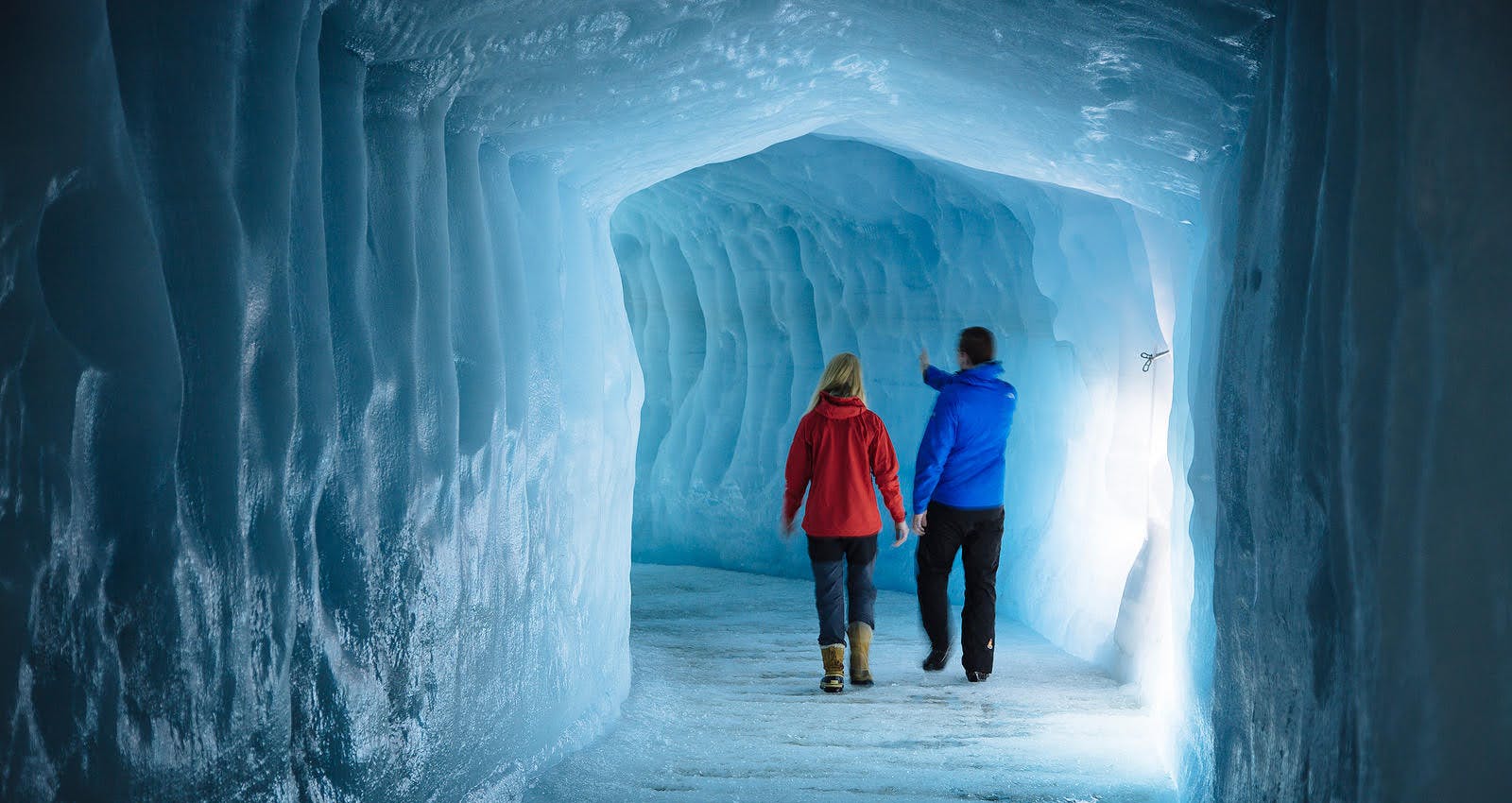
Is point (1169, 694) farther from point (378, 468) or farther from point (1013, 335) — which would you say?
point (1013, 335)

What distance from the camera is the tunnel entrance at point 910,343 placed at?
6562mm

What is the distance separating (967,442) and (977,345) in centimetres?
45

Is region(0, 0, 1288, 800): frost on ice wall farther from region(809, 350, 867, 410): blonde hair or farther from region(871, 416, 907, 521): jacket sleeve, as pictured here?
region(871, 416, 907, 521): jacket sleeve

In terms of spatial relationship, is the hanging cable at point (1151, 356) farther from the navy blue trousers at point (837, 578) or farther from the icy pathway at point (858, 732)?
the navy blue trousers at point (837, 578)

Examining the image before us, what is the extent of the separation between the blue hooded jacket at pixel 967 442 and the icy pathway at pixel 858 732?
893mm

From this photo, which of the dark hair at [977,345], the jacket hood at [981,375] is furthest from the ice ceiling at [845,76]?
the jacket hood at [981,375]

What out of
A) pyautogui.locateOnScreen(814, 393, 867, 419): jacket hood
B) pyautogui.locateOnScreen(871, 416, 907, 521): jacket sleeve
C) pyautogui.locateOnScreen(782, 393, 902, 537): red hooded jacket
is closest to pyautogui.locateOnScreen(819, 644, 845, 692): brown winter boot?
pyautogui.locateOnScreen(782, 393, 902, 537): red hooded jacket

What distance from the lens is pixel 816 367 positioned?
993 cm

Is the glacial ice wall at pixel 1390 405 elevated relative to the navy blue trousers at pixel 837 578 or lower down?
elevated

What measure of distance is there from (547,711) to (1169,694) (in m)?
2.23

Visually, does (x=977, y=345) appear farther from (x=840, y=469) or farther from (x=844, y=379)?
(x=840, y=469)

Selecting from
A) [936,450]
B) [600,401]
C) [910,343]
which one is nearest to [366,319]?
[600,401]

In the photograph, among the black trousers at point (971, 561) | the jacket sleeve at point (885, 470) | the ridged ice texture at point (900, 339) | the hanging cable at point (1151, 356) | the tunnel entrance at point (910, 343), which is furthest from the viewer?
the ridged ice texture at point (900, 339)

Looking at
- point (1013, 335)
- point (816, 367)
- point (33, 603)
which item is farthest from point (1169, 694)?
point (816, 367)
